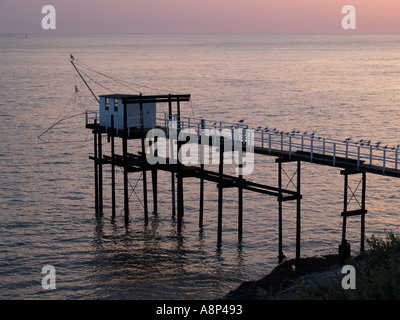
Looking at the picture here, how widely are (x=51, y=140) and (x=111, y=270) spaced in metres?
40.8

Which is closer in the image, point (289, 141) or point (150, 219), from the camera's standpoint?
point (289, 141)

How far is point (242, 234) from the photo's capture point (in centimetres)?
3969

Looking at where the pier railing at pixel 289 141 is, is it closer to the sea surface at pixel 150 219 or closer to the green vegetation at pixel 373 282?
the sea surface at pixel 150 219

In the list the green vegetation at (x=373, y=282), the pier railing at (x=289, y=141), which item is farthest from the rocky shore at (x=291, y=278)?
the pier railing at (x=289, y=141)

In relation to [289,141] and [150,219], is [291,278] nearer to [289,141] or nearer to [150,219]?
[289,141]

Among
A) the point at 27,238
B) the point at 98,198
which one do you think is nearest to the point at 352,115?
the point at 98,198

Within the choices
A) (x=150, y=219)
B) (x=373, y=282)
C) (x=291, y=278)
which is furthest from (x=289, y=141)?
(x=373, y=282)

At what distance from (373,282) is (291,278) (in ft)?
25.8

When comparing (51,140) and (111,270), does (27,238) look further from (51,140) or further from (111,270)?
(51,140)

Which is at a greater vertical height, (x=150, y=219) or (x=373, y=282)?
(x=373, y=282)

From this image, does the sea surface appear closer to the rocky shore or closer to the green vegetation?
the rocky shore

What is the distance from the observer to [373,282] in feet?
72.8
